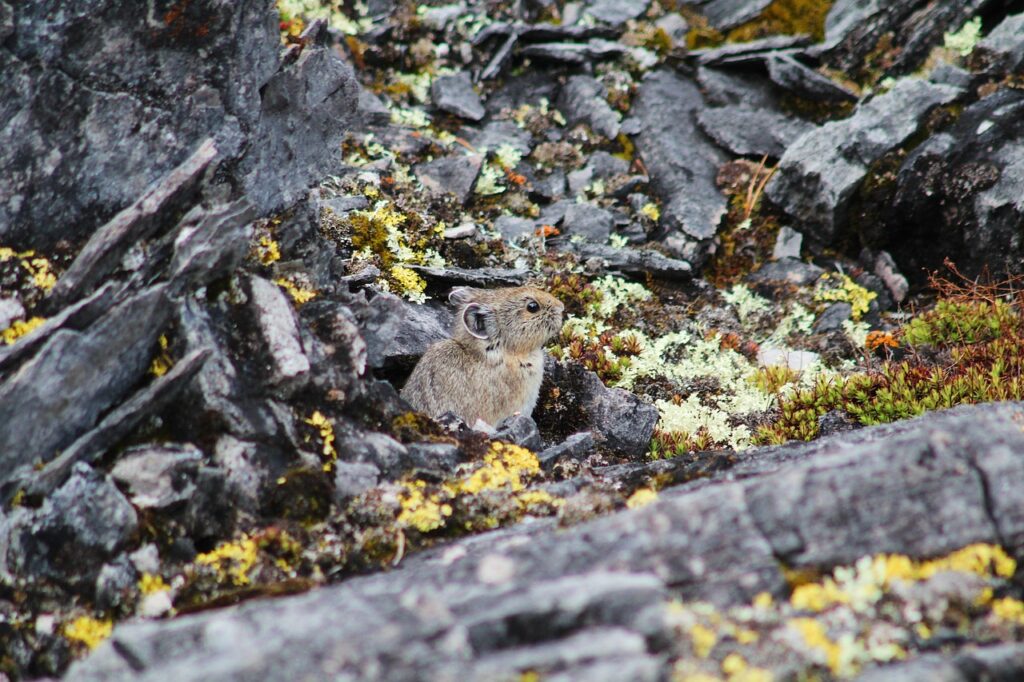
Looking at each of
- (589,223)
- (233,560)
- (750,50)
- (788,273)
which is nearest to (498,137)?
(589,223)

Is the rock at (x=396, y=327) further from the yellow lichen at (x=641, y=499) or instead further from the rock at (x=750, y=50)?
the rock at (x=750, y=50)

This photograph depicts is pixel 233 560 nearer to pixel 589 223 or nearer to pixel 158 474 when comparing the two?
pixel 158 474

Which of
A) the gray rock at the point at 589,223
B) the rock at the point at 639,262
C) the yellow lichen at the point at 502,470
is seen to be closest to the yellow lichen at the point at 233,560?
the yellow lichen at the point at 502,470

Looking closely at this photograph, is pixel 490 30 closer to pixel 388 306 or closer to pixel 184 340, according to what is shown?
pixel 388 306

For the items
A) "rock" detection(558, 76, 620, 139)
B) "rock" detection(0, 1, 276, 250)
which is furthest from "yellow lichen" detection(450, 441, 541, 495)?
"rock" detection(558, 76, 620, 139)

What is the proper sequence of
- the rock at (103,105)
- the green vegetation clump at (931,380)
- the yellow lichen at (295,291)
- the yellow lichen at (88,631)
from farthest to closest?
the green vegetation clump at (931,380) < the yellow lichen at (295,291) < the rock at (103,105) < the yellow lichen at (88,631)

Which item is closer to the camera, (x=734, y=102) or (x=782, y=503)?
(x=782, y=503)

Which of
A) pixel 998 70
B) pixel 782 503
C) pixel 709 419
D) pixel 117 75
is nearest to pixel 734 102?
pixel 998 70
